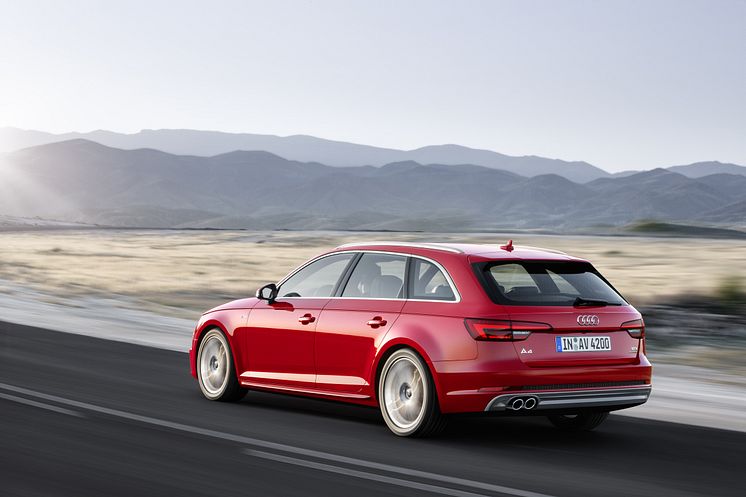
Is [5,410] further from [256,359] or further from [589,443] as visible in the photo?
[589,443]

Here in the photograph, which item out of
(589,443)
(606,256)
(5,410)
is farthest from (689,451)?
(606,256)

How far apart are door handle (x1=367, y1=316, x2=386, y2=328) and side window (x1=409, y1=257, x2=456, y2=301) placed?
288 mm

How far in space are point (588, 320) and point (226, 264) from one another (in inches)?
1371

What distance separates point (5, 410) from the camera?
9.50m

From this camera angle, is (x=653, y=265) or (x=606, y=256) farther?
(x=606, y=256)

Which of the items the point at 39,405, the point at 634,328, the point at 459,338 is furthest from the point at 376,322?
the point at 39,405

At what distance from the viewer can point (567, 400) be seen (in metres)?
8.00

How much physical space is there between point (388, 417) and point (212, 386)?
2.52 m

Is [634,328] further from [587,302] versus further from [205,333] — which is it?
[205,333]

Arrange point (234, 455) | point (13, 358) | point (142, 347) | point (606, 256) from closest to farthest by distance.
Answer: point (234, 455), point (13, 358), point (142, 347), point (606, 256)

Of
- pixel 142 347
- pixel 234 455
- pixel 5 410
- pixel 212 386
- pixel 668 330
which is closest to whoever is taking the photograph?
pixel 234 455

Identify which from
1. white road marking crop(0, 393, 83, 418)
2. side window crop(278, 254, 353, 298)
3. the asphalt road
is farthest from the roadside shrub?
white road marking crop(0, 393, 83, 418)

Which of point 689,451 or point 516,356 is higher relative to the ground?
point 516,356

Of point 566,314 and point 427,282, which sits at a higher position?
point 427,282
